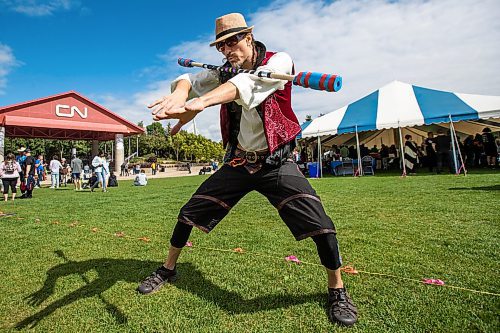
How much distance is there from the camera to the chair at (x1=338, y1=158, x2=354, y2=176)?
53.6 ft

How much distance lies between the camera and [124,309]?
2.38m

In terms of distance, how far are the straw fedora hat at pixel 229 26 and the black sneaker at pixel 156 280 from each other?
6.57 feet

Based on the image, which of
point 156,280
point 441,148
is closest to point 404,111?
point 441,148

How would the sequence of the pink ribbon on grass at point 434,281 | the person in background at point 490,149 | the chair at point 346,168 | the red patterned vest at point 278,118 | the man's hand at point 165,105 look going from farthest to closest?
the chair at point 346,168
the person in background at point 490,149
the pink ribbon on grass at point 434,281
the red patterned vest at point 278,118
the man's hand at point 165,105

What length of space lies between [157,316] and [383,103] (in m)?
14.4

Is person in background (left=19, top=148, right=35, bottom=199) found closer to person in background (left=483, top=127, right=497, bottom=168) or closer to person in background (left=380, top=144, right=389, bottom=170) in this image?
person in background (left=380, top=144, right=389, bottom=170)

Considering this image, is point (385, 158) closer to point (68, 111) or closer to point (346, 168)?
point (346, 168)

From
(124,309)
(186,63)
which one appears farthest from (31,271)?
(186,63)

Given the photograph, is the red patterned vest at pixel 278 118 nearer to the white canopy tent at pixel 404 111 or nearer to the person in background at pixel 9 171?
the person in background at pixel 9 171

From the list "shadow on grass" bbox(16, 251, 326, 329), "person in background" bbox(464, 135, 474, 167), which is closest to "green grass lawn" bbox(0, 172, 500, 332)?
"shadow on grass" bbox(16, 251, 326, 329)

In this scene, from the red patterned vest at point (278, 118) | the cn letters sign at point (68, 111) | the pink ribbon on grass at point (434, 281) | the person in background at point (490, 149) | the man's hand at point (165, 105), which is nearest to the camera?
the man's hand at point (165, 105)

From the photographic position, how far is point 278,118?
2256mm

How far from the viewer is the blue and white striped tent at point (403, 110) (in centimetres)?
1204

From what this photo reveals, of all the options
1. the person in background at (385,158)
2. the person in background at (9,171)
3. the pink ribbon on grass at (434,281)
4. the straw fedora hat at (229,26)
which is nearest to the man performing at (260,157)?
the straw fedora hat at (229,26)
